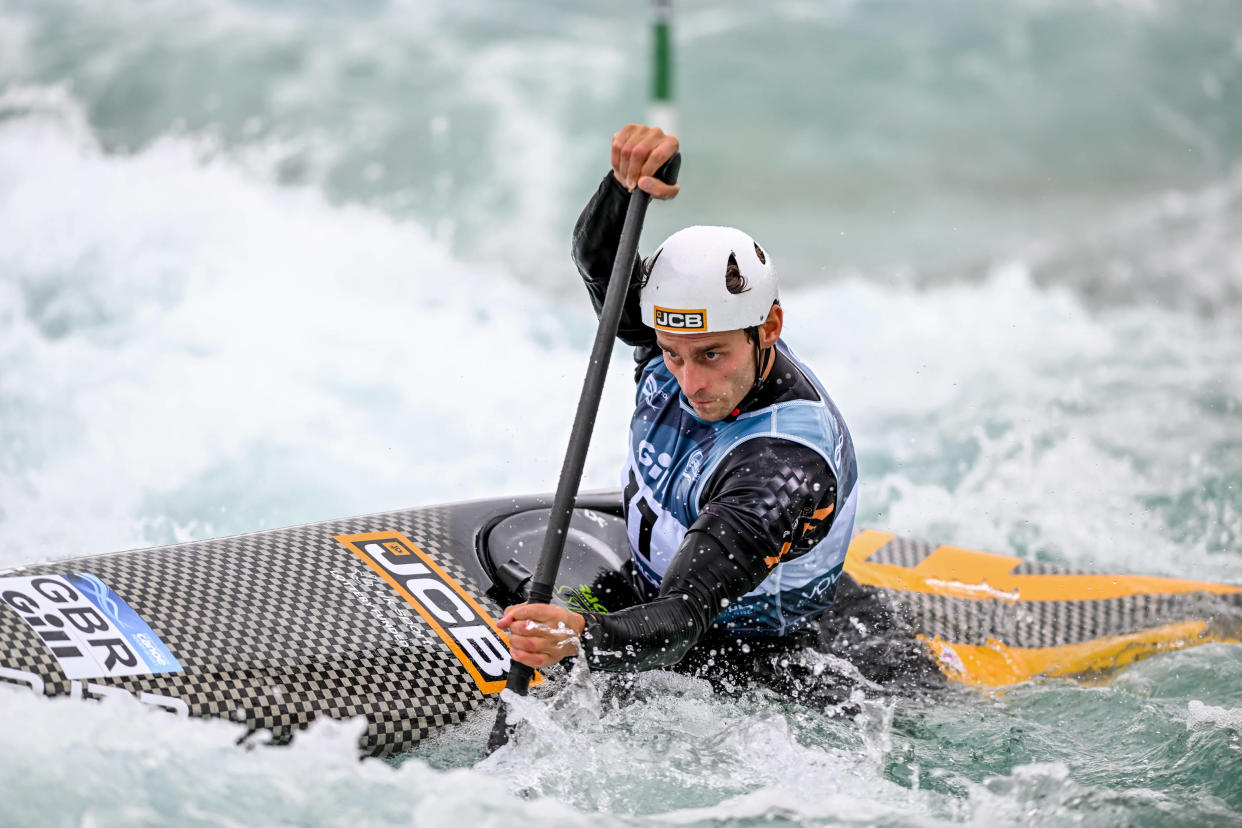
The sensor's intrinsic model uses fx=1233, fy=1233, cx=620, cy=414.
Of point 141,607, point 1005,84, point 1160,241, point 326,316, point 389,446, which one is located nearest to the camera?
point 141,607

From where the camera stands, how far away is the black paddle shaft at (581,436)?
2455 millimetres

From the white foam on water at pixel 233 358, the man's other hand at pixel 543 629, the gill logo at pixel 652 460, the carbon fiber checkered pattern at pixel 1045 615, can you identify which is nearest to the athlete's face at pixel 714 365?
the gill logo at pixel 652 460

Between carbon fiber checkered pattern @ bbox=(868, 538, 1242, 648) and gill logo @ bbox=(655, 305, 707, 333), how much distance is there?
133 centimetres

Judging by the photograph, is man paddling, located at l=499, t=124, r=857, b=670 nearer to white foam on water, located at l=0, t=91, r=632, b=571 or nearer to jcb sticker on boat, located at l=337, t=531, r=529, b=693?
jcb sticker on boat, located at l=337, t=531, r=529, b=693

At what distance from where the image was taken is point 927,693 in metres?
3.07

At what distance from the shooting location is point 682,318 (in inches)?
97.0

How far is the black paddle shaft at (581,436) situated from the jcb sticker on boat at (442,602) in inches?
10.7

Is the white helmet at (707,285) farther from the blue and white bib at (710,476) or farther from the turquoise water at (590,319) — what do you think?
the turquoise water at (590,319)

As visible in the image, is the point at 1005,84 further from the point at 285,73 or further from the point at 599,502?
the point at 599,502

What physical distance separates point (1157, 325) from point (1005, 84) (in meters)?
3.57

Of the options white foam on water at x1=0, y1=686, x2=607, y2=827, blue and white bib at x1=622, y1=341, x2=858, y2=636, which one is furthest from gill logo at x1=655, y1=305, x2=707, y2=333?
white foam on water at x1=0, y1=686, x2=607, y2=827

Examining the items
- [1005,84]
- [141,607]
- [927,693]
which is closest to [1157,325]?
[1005,84]

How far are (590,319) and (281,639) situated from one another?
5355mm

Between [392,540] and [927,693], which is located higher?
[392,540]
